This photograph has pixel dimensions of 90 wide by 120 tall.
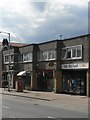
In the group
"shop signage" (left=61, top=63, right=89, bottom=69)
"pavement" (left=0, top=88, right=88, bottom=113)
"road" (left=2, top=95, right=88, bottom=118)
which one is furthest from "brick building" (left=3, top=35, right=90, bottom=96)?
"road" (left=2, top=95, right=88, bottom=118)

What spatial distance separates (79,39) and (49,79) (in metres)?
8.61

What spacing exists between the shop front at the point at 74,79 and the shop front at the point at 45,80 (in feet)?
9.79

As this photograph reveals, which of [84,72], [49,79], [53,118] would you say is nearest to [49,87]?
[49,79]

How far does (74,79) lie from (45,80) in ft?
22.7

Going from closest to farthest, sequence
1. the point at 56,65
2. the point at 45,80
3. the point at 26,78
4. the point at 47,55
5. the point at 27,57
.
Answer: the point at 56,65 < the point at 47,55 < the point at 45,80 < the point at 27,57 < the point at 26,78

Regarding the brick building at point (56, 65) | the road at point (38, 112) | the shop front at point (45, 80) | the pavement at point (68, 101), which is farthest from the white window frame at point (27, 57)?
the road at point (38, 112)

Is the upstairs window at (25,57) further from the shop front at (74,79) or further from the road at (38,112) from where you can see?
the road at (38,112)

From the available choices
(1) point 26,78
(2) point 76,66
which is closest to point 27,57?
(1) point 26,78

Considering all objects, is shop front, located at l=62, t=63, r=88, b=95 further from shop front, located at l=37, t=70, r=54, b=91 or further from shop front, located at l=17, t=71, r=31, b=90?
shop front, located at l=17, t=71, r=31, b=90

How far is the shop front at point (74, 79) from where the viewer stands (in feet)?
113

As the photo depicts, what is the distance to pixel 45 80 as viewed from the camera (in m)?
42.3

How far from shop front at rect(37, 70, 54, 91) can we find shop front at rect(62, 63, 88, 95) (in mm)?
2985

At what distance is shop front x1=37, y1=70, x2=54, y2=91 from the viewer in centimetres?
4084

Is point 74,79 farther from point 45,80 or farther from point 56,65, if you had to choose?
point 45,80
